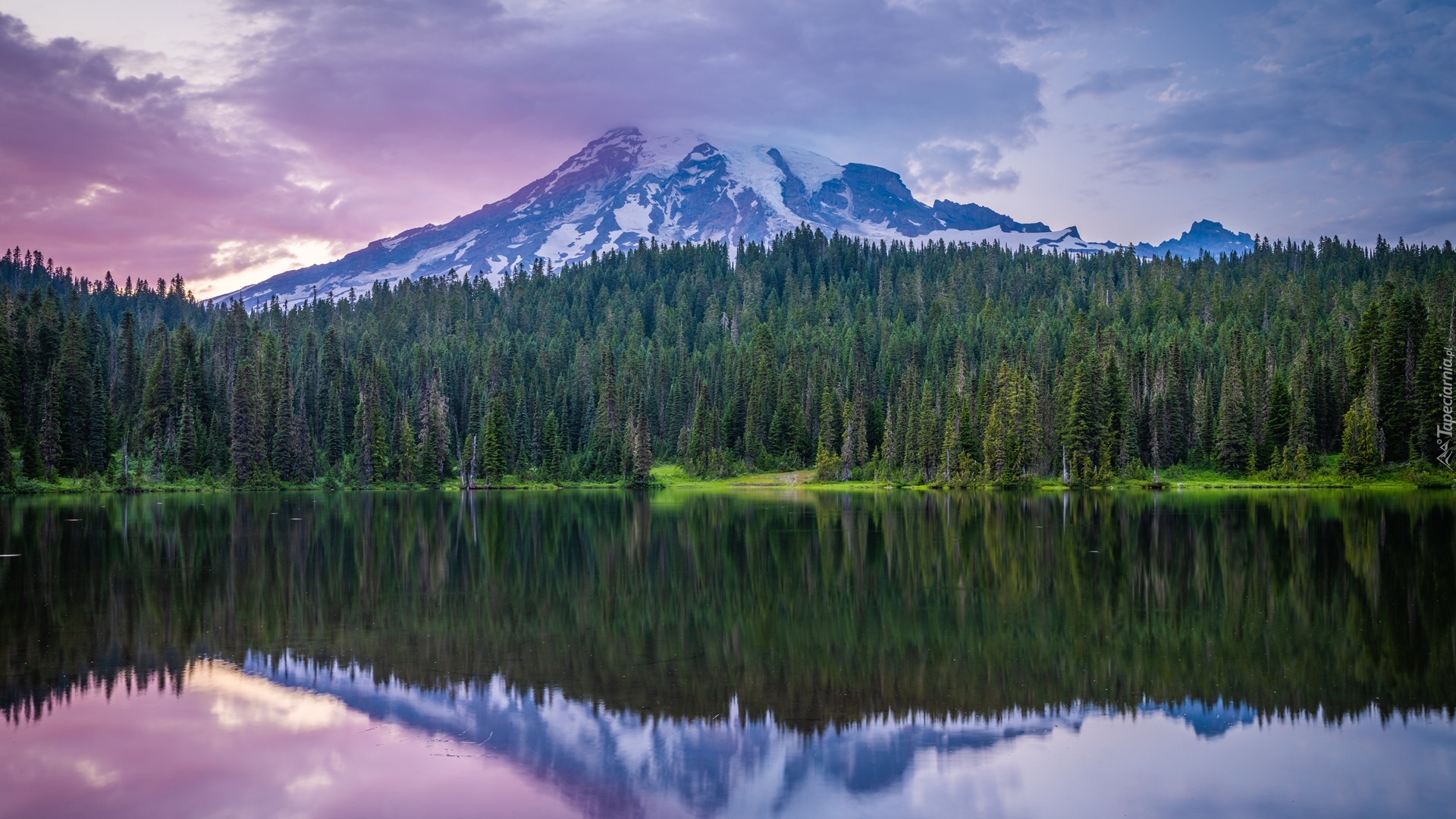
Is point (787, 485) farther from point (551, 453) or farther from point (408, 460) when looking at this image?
point (408, 460)

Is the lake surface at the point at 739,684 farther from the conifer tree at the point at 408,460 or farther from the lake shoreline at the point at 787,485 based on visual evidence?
the conifer tree at the point at 408,460

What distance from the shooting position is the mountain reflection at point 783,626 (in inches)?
671

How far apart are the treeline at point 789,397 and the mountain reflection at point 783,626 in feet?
200

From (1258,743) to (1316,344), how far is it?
126 m

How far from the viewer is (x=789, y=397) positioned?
463 ft

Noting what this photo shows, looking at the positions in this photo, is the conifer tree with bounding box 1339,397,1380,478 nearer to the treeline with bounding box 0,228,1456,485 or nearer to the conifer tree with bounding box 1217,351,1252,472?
the treeline with bounding box 0,228,1456,485

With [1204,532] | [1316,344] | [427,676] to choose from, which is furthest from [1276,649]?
[1316,344]

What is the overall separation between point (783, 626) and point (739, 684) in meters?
5.62

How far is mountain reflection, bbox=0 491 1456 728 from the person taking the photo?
17047 mm

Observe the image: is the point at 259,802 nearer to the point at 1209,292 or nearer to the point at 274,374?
the point at 274,374

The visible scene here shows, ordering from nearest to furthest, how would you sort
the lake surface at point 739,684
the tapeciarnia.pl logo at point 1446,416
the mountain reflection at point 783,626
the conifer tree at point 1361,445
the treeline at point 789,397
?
1. the lake surface at point 739,684
2. the mountain reflection at point 783,626
3. the tapeciarnia.pl logo at point 1446,416
4. the conifer tree at point 1361,445
5. the treeline at point 789,397

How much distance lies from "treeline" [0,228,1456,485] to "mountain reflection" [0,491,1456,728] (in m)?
61.0

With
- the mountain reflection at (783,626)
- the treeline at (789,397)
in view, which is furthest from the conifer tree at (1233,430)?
the mountain reflection at (783,626)

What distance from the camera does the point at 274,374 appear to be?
134625 millimetres
